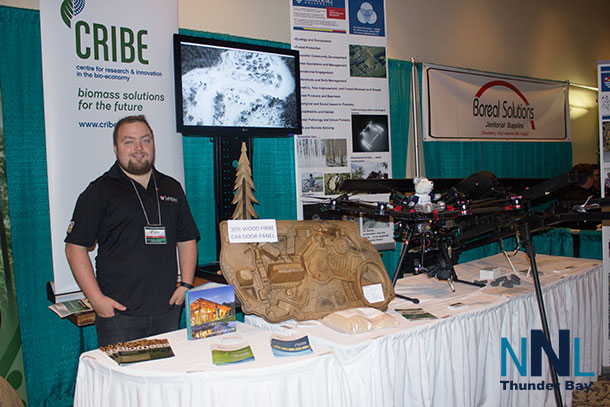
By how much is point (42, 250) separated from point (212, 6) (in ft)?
7.46

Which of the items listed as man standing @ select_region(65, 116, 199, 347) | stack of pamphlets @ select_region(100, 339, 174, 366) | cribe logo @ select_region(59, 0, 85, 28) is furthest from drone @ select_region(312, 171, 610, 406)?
cribe logo @ select_region(59, 0, 85, 28)

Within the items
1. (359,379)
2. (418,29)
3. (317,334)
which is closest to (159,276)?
(317,334)

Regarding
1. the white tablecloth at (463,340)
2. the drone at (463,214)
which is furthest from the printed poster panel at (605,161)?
the drone at (463,214)

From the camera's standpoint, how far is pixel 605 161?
3.48 m

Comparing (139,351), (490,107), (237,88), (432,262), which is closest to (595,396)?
(432,262)

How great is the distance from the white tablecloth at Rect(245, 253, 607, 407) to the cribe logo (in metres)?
2.02

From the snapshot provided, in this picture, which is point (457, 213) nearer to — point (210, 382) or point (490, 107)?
point (210, 382)

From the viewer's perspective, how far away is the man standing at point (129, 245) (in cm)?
239

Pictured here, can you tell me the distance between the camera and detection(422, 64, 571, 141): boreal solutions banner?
5238 millimetres

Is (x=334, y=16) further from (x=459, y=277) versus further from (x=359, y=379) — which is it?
(x=359, y=379)

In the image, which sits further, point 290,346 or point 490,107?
point 490,107

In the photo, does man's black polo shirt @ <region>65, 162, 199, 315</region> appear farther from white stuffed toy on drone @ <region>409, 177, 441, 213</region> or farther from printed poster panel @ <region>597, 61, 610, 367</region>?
printed poster panel @ <region>597, 61, 610, 367</region>

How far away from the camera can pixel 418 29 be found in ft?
17.8

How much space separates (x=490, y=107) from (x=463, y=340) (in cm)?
425
